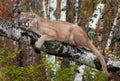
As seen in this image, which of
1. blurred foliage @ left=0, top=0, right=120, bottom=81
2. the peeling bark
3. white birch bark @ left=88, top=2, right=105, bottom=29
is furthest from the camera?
white birch bark @ left=88, top=2, right=105, bottom=29

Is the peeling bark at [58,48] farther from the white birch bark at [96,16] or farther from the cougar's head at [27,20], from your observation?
the white birch bark at [96,16]

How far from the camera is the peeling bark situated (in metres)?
8.21

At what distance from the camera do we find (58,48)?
8281 millimetres

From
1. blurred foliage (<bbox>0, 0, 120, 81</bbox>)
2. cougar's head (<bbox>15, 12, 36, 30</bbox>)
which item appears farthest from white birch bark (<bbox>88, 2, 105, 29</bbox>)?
cougar's head (<bbox>15, 12, 36, 30</bbox>)

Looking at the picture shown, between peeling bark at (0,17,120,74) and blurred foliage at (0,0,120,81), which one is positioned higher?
peeling bark at (0,17,120,74)

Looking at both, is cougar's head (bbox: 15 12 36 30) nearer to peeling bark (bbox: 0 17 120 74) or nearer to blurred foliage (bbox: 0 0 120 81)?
peeling bark (bbox: 0 17 120 74)

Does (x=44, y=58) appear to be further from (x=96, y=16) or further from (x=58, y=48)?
(x=96, y=16)

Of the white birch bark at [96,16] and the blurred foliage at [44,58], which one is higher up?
the white birch bark at [96,16]

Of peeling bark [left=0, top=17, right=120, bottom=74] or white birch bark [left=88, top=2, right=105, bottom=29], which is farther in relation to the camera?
white birch bark [left=88, top=2, right=105, bottom=29]

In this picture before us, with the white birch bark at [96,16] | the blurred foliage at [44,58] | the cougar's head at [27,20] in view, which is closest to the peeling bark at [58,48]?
the cougar's head at [27,20]

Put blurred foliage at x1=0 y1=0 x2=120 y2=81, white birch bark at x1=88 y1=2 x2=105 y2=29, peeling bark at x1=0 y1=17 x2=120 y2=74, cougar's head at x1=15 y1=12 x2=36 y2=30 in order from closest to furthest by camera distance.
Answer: peeling bark at x1=0 y1=17 x2=120 y2=74 < cougar's head at x1=15 y1=12 x2=36 y2=30 < blurred foliage at x1=0 y1=0 x2=120 y2=81 < white birch bark at x1=88 y1=2 x2=105 y2=29

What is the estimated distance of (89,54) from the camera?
330 inches

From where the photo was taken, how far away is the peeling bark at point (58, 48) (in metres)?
8.21

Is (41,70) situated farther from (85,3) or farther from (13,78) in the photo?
(85,3)
